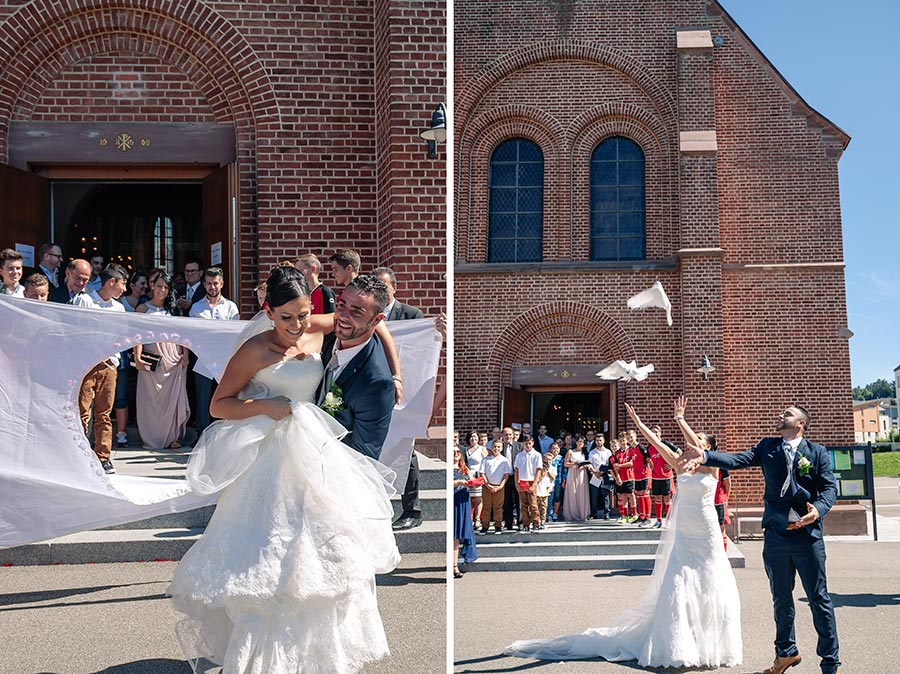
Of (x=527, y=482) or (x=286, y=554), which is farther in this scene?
(x=527, y=482)

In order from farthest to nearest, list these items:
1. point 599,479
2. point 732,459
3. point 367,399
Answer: point 599,479
point 732,459
point 367,399

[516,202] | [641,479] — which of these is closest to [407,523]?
[641,479]

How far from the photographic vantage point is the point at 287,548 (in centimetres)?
413

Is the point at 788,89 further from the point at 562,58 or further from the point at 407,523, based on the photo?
the point at 407,523

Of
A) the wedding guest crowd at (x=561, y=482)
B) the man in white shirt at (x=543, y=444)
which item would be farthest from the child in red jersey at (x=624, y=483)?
the man in white shirt at (x=543, y=444)

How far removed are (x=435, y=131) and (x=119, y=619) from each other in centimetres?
669

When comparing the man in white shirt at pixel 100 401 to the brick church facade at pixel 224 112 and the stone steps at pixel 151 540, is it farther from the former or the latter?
the brick church facade at pixel 224 112

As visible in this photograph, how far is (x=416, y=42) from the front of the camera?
1096 cm

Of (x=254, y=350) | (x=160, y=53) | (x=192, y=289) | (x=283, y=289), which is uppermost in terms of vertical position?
(x=160, y=53)

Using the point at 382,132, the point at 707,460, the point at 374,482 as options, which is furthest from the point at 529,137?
the point at 374,482

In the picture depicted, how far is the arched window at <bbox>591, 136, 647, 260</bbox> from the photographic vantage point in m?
21.5

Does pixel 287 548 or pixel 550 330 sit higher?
pixel 550 330

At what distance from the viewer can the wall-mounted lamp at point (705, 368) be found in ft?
65.7

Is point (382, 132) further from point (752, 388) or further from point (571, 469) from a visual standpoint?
point (752, 388)
